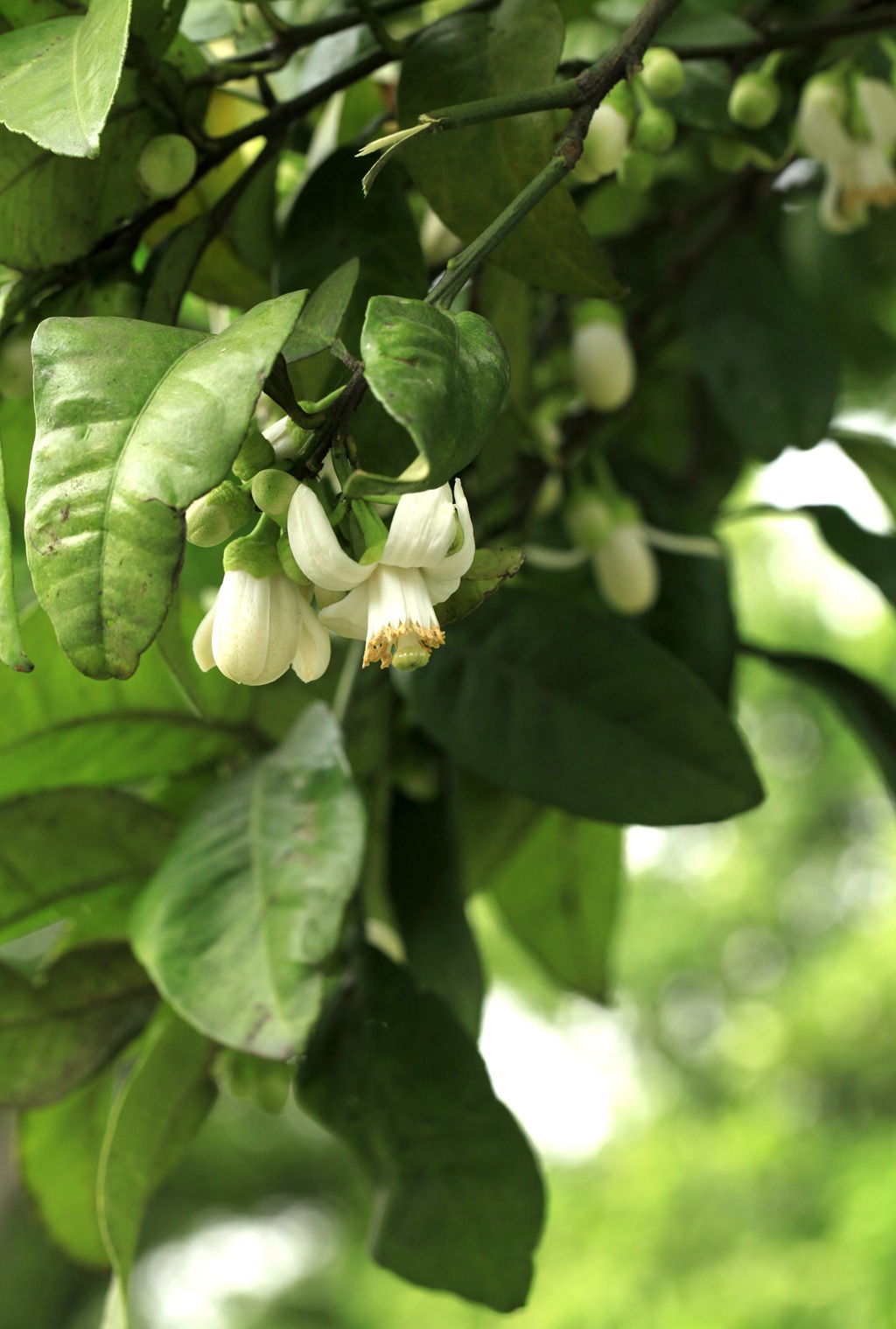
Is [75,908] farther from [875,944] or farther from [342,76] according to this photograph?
[875,944]

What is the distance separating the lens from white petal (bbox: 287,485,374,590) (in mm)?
167

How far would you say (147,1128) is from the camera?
31 cm

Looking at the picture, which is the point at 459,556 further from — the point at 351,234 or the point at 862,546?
the point at 862,546

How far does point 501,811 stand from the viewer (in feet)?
1.39

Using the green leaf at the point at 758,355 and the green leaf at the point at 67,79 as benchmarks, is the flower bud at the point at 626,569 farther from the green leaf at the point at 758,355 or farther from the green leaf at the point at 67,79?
the green leaf at the point at 67,79

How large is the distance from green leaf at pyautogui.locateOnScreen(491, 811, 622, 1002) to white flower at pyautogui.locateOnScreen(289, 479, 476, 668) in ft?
0.92

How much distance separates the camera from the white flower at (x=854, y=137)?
360 mm

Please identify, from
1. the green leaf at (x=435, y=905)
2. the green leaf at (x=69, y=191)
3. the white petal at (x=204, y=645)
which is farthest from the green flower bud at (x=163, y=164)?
the green leaf at (x=435, y=905)

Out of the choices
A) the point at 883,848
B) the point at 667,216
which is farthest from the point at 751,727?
the point at 667,216

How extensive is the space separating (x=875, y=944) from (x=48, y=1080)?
221 cm

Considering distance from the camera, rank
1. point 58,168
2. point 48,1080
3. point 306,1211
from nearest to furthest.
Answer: point 58,168, point 48,1080, point 306,1211

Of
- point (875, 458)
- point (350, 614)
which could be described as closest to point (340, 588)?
point (350, 614)

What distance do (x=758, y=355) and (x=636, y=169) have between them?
0.49ft

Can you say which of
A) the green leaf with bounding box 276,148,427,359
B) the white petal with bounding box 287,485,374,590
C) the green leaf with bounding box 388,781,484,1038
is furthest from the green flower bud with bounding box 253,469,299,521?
the green leaf with bounding box 388,781,484,1038
